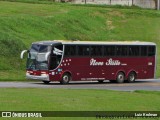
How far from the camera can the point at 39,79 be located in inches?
1587

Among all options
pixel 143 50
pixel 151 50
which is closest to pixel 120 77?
pixel 143 50

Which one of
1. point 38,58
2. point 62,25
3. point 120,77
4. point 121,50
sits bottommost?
point 120,77

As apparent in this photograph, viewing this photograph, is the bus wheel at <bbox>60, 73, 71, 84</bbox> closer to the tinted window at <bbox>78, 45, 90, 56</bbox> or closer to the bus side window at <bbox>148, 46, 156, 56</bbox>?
the tinted window at <bbox>78, 45, 90, 56</bbox>

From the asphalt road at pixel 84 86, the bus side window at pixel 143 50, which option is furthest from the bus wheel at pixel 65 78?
the bus side window at pixel 143 50

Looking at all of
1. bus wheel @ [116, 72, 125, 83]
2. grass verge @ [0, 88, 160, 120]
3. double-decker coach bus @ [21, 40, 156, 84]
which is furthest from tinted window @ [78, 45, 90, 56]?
grass verge @ [0, 88, 160, 120]

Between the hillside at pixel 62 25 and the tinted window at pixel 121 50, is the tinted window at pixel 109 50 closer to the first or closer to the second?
the tinted window at pixel 121 50

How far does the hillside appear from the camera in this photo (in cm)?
4853

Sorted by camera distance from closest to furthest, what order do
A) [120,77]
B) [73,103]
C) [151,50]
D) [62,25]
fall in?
[73,103] < [120,77] < [151,50] < [62,25]

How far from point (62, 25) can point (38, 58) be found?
2406 centimetres

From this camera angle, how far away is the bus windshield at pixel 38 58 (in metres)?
39.8

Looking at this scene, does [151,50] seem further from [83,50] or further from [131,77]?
[83,50]

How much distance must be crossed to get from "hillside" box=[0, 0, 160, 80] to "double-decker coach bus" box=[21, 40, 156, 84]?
407 cm

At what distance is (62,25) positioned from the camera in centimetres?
6406

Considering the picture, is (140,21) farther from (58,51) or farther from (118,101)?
(118,101)
